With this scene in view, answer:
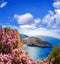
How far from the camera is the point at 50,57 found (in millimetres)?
3781

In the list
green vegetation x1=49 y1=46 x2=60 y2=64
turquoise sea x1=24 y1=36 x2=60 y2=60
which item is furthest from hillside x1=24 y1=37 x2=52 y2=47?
green vegetation x1=49 y1=46 x2=60 y2=64

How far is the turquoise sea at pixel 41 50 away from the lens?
3.83 m

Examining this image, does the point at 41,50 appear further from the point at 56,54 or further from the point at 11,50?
the point at 11,50

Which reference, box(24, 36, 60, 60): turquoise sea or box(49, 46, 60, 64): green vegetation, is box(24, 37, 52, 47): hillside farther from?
box(49, 46, 60, 64): green vegetation

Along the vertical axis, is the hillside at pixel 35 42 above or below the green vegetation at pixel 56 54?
above

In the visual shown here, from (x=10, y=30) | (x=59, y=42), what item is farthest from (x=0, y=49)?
(x=59, y=42)

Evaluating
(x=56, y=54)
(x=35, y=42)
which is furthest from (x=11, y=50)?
(x=56, y=54)

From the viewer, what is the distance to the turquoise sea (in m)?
3.83

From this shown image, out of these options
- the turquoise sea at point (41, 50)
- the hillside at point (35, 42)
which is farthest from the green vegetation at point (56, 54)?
the hillside at point (35, 42)

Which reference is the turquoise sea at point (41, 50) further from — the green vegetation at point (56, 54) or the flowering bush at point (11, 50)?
the flowering bush at point (11, 50)

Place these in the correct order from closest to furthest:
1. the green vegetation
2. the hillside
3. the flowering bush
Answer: the flowering bush
the green vegetation
the hillside

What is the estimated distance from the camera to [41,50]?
12.8 feet

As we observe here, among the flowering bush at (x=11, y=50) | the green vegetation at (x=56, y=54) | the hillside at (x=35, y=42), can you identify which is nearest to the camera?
the flowering bush at (x=11, y=50)

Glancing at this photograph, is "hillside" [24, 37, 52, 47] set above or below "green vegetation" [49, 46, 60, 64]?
above
